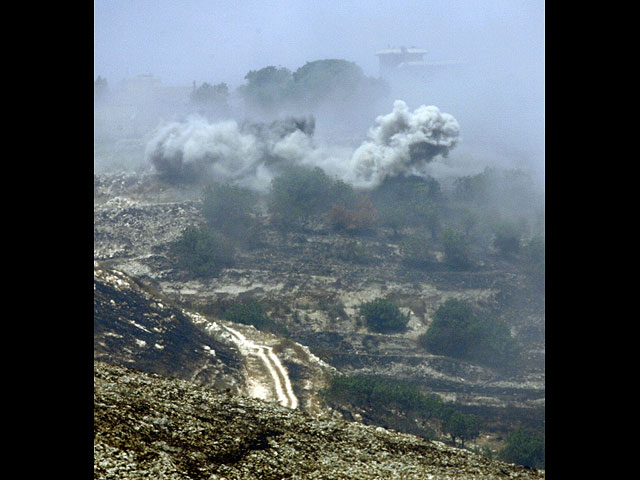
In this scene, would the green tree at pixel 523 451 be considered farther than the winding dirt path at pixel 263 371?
No

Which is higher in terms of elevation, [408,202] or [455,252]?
[408,202]

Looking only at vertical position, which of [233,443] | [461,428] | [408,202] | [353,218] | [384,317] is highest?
A: [408,202]

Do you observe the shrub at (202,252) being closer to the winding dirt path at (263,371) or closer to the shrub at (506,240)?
the winding dirt path at (263,371)

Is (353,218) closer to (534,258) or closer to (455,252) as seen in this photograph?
(455,252)

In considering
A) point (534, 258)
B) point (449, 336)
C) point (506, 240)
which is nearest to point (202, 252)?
point (449, 336)

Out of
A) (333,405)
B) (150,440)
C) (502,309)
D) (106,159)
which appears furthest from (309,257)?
(150,440)

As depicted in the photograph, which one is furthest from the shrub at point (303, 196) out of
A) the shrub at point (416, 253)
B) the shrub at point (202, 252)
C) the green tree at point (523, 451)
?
the green tree at point (523, 451)

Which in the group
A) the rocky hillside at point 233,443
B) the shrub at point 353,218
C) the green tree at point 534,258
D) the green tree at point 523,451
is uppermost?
Answer: the shrub at point 353,218
